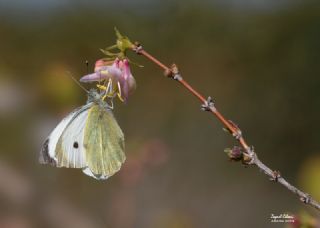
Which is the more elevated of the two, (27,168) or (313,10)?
(313,10)

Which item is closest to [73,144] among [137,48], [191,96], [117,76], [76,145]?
[76,145]

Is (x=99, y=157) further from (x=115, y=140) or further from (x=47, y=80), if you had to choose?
(x=47, y=80)

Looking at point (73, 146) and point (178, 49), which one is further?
point (178, 49)

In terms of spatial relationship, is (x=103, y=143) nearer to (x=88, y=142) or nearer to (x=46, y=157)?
(x=88, y=142)

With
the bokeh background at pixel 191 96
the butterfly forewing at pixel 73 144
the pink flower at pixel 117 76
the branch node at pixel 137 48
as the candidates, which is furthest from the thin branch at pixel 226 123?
the bokeh background at pixel 191 96

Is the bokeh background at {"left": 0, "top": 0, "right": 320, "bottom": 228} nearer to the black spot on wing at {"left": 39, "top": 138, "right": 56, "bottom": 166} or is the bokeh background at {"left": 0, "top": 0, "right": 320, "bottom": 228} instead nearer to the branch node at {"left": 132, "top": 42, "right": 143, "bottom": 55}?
the black spot on wing at {"left": 39, "top": 138, "right": 56, "bottom": 166}

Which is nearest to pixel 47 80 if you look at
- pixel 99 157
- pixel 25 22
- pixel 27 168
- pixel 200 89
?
pixel 27 168

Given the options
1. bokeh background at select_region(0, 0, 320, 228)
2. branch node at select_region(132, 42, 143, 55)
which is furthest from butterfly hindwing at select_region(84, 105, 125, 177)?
bokeh background at select_region(0, 0, 320, 228)
